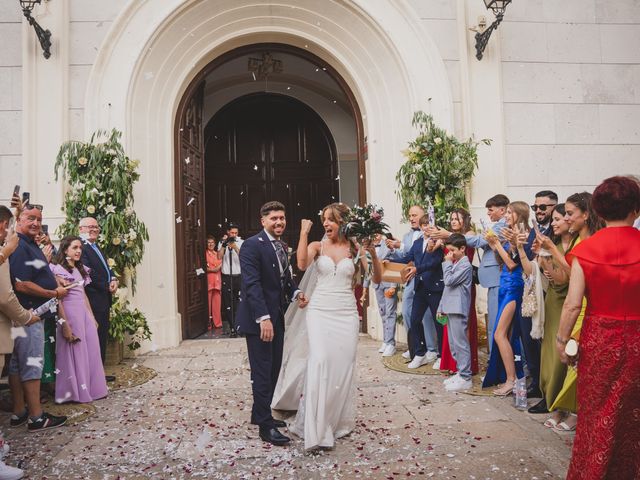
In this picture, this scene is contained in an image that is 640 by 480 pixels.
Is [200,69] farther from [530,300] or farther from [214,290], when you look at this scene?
[530,300]

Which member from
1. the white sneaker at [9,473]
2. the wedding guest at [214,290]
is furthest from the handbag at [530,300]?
the wedding guest at [214,290]

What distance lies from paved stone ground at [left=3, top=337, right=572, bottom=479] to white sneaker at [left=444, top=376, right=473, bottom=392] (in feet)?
0.36

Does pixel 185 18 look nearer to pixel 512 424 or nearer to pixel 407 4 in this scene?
pixel 407 4

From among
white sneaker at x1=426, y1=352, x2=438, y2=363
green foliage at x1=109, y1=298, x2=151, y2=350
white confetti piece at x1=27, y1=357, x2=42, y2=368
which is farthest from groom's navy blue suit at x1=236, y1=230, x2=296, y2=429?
green foliage at x1=109, y1=298, x2=151, y2=350

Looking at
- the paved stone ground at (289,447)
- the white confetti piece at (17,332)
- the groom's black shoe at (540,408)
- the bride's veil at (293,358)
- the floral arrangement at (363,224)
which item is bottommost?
the paved stone ground at (289,447)

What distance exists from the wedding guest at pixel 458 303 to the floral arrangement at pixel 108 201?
401 centimetres

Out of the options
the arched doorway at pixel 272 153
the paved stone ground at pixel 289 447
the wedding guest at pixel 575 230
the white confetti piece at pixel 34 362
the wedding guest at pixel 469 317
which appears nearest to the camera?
the paved stone ground at pixel 289 447

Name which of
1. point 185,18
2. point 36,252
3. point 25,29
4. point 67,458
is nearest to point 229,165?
point 185,18

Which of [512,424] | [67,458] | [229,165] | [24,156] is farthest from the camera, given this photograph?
[229,165]

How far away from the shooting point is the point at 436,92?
711 centimetres

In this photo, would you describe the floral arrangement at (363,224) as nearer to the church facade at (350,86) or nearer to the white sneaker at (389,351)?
the white sneaker at (389,351)

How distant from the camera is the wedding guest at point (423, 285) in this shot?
5469mm

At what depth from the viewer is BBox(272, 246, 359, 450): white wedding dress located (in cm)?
342

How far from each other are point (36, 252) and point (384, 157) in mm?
5061
